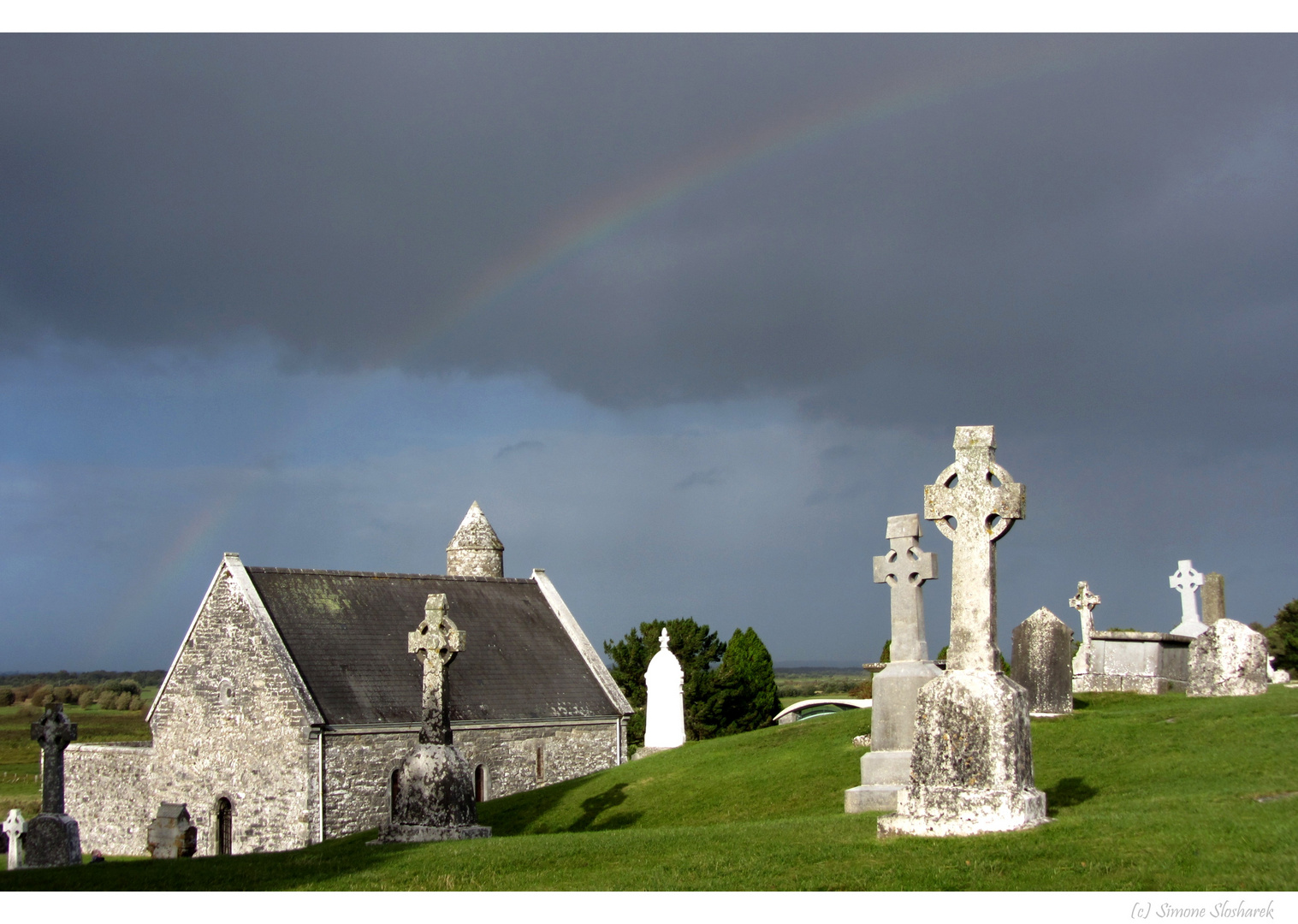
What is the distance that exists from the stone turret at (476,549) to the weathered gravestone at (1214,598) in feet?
94.9

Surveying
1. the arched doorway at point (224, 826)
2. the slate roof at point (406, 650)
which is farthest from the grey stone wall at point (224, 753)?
the slate roof at point (406, 650)

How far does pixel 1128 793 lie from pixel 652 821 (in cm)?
874

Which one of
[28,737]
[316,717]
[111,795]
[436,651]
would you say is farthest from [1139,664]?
[28,737]

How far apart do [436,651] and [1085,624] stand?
64.5 feet

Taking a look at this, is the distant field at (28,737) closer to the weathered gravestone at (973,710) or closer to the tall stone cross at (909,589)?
the tall stone cross at (909,589)

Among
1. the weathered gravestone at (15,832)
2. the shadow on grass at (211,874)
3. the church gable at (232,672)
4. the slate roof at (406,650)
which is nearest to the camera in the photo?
the shadow on grass at (211,874)

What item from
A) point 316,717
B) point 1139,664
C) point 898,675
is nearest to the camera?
point 898,675

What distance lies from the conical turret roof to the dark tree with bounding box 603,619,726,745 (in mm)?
6615

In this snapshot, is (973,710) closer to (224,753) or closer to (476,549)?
(224,753)

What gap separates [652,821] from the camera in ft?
66.6

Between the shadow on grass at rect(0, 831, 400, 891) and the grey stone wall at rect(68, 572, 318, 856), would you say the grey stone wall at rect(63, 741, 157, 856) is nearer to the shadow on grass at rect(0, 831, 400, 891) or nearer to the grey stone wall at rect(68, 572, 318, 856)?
the grey stone wall at rect(68, 572, 318, 856)

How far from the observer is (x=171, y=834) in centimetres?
2955

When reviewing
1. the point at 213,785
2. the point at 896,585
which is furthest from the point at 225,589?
the point at 896,585

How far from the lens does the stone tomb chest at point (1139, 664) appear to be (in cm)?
2684
